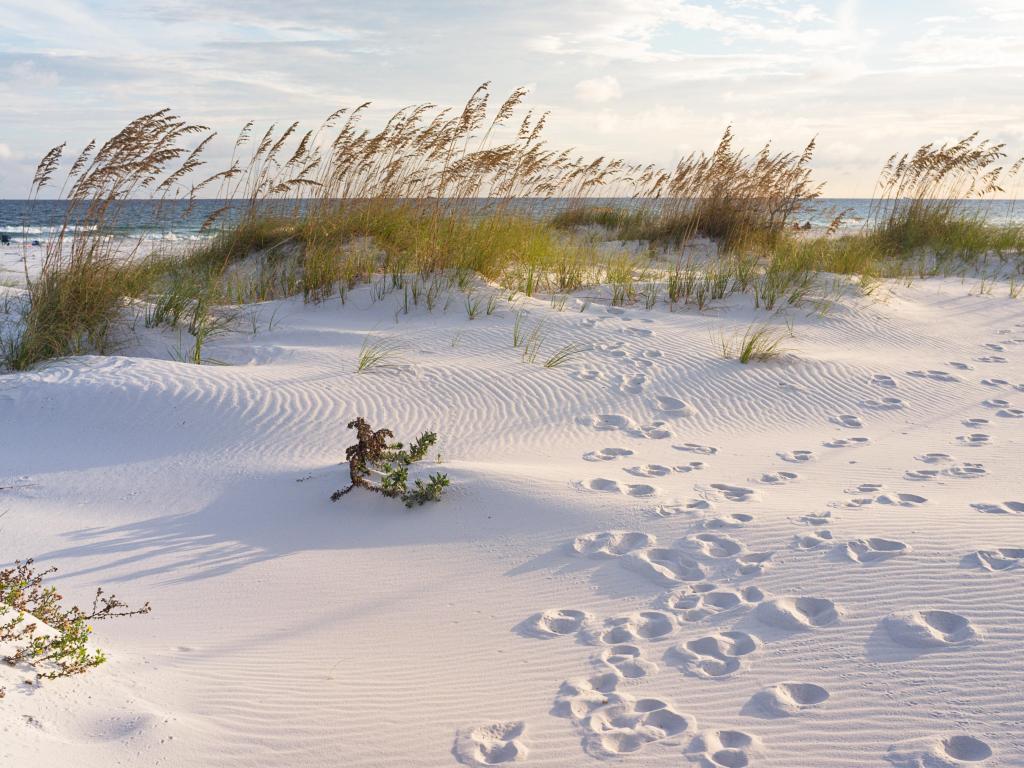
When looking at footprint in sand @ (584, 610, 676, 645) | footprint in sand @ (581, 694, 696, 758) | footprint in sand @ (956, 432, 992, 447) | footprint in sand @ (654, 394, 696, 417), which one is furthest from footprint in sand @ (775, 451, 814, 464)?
footprint in sand @ (581, 694, 696, 758)

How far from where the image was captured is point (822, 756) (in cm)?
208

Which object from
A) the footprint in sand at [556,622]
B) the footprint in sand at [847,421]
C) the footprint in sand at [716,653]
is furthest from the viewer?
the footprint in sand at [847,421]

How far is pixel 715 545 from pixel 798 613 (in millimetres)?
592

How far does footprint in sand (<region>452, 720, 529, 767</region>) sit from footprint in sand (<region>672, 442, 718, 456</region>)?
2783 mm

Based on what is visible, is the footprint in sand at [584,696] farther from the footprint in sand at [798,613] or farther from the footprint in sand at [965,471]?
the footprint in sand at [965,471]

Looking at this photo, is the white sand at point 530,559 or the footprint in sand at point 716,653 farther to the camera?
the footprint in sand at point 716,653

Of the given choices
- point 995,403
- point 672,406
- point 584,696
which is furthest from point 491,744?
point 995,403

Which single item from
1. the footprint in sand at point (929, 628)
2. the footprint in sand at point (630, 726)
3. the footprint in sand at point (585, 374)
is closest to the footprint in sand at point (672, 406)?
the footprint in sand at point (585, 374)

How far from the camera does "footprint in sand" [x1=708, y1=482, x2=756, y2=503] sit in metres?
3.93

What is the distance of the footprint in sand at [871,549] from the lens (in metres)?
3.12

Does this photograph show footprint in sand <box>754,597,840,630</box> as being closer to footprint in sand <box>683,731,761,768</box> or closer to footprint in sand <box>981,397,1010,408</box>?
footprint in sand <box>683,731,761,768</box>

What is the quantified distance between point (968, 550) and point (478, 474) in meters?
2.15

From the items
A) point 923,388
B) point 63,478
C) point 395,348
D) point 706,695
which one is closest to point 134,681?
point 706,695

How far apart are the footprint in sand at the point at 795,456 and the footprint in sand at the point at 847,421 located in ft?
2.44
